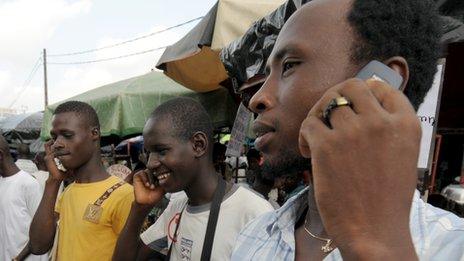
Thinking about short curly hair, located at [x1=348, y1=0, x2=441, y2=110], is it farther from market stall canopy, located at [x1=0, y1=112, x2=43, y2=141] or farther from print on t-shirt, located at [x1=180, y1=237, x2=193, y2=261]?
market stall canopy, located at [x1=0, y1=112, x2=43, y2=141]

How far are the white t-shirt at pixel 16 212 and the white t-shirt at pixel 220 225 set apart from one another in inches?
89.7

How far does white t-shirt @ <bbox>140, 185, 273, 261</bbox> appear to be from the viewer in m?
1.99

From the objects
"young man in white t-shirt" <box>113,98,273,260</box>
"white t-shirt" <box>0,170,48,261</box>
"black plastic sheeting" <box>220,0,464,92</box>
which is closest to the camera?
"black plastic sheeting" <box>220,0,464,92</box>

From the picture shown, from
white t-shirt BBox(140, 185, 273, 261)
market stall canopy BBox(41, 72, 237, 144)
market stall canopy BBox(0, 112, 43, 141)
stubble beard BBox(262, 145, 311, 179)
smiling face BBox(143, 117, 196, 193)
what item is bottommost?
market stall canopy BBox(0, 112, 43, 141)

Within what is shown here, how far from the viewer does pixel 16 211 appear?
12.9ft

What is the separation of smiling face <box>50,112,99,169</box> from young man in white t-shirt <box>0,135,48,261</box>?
1.38m

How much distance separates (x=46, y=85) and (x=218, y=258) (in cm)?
3453

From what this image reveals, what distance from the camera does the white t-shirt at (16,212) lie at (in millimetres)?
3887

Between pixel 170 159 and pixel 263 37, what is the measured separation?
2.98 ft

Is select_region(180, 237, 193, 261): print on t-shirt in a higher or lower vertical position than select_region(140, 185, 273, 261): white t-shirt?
lower

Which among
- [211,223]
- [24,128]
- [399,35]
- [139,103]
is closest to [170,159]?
[211,223]

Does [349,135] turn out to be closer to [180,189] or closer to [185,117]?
[180,189]

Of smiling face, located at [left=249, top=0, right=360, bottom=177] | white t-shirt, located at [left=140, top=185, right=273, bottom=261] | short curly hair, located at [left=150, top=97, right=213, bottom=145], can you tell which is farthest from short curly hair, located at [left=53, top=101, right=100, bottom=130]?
smiling face, located at [left=249, top=0, right=360, bottom=177]

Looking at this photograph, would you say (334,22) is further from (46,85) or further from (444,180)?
(46,85)
